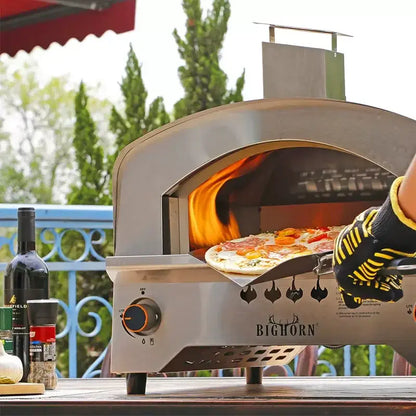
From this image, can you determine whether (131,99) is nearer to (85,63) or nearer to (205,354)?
(205,354)

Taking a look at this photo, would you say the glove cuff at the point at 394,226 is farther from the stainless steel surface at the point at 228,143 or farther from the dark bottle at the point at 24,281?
the dark bottle at the point at 24,281

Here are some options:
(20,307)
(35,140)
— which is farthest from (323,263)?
(35,140)

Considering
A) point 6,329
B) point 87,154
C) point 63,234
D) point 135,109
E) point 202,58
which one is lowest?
point 6,329

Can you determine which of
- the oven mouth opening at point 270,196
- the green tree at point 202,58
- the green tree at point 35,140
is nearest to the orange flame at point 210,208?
the oven mouth opening at point 270,196

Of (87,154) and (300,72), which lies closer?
(300,72)

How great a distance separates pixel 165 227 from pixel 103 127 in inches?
787

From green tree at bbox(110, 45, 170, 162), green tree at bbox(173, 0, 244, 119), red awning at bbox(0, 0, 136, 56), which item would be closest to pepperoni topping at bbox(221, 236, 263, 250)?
red awning at bbox(0, 0, 136, 56)

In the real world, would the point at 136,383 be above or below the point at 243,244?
below

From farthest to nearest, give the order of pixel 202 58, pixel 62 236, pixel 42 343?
pixel 202 58
pixel 62 236
pixel 42 343

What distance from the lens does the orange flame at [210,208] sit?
1823 millimetres

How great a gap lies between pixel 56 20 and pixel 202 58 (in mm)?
4259

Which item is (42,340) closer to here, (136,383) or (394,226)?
(136,383)

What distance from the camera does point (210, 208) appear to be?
192 centimetres

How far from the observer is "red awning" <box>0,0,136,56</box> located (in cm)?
592
